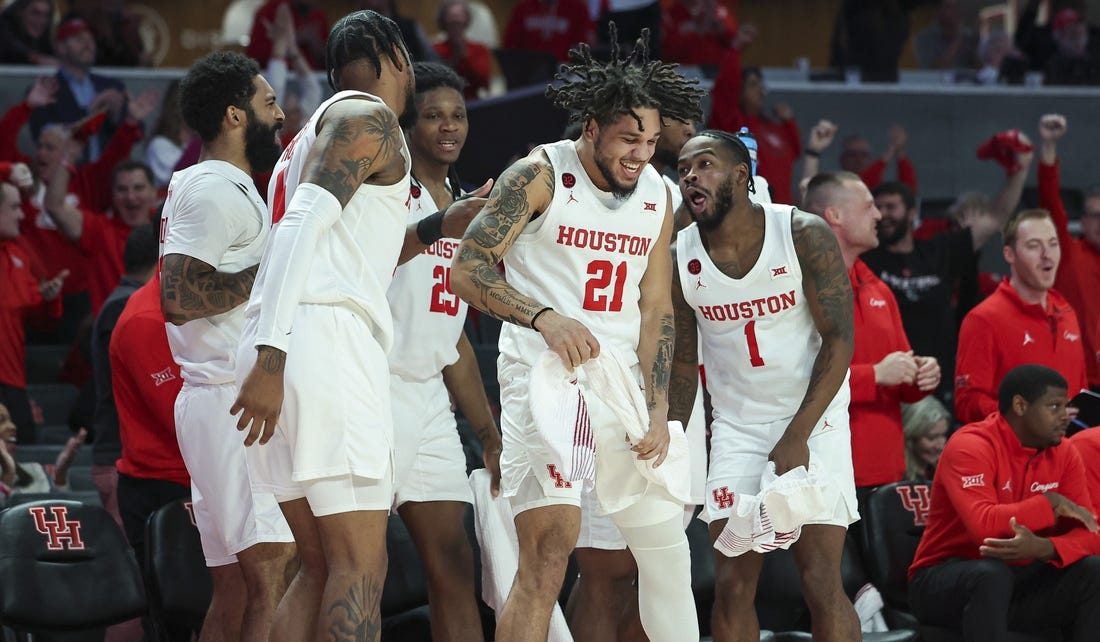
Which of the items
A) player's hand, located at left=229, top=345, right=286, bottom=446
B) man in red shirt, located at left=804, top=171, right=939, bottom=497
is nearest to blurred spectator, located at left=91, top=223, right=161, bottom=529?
player's hand, located at left=229, top=345, right=286, bottom=446

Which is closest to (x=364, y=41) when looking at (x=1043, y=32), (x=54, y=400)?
(x=54, y=400)

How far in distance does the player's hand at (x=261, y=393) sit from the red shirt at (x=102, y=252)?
5505mm

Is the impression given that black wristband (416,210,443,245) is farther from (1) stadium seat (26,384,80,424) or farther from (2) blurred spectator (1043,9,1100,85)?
(2) blurred spectator (1043,9,1100,85)

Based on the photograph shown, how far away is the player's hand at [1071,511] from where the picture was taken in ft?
20.4

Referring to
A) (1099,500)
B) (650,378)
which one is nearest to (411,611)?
(650,378)

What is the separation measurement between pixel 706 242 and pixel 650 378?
96cm

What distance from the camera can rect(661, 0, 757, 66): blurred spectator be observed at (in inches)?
504

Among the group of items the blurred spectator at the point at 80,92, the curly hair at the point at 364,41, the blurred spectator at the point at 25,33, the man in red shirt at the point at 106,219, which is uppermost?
the blurred spectator at the point at 25,33

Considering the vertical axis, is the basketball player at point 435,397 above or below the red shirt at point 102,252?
below

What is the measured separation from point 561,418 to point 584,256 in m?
0.63

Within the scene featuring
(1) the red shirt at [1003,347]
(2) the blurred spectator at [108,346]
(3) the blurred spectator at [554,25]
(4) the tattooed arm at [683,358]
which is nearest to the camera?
(4) the tattooed arm at [683,358]

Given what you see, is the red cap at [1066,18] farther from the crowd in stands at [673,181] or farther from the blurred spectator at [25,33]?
the blurred spectator at [25,33]

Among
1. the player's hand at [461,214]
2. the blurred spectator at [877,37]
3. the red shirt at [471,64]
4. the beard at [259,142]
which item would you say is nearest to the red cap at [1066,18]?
the blurred spectator at [877,37]

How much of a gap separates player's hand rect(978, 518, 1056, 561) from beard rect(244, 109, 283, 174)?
11.2 ft
